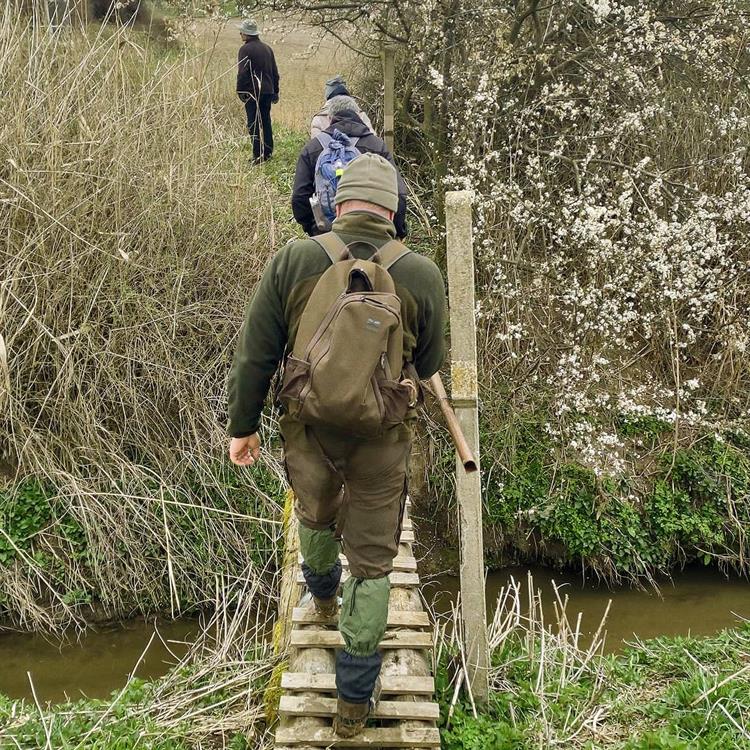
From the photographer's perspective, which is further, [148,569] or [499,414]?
[499,414]

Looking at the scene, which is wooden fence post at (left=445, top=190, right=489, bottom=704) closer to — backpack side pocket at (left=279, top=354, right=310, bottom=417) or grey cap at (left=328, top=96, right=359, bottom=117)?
backpack side pocket at (left=279, top=354, right=310, bottom=417)

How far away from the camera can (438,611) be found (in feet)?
17.6

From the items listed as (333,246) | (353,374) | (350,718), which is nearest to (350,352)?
(353,374)

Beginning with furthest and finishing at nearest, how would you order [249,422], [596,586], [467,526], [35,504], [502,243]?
[502,243]
[596,586]
[35,504]
[467,526]
[249,422]

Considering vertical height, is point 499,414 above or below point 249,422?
below

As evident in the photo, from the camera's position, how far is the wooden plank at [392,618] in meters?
2.90

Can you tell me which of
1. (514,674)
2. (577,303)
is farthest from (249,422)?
(577,303)

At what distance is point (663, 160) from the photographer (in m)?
6.68

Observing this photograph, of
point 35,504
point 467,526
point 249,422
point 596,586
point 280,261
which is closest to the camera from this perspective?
point 280,261

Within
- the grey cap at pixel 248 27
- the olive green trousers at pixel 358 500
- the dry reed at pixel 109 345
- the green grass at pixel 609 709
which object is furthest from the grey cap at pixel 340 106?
the grey cap at pixel 248 27

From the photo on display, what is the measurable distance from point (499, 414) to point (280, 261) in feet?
13.6

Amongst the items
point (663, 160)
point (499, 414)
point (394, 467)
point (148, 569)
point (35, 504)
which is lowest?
point (148, 569)

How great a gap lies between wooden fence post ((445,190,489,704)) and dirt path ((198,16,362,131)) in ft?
23.7

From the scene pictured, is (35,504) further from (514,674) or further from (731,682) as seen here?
(731,682)
